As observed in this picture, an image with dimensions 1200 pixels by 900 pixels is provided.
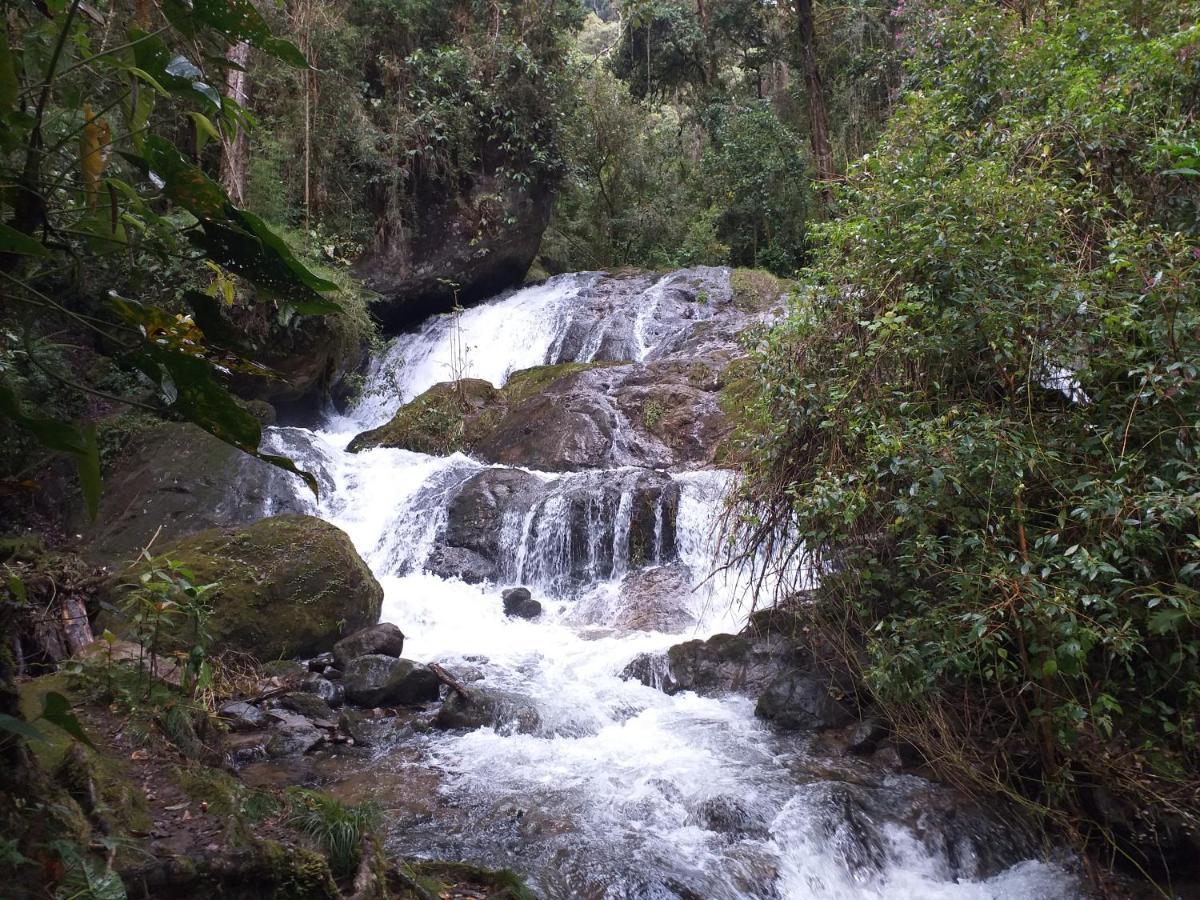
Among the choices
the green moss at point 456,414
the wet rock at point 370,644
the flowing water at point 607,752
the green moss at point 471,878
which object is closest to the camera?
the green moss at point 471,878

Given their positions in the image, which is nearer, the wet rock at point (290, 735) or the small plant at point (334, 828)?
the small plant at point (334, 828)

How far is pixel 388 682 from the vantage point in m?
6.02

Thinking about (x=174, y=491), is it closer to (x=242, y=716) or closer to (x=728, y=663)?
(x=242, y=716)

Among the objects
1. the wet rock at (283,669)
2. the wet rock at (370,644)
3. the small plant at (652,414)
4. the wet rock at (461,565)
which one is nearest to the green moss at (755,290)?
the small plant at (652,414)

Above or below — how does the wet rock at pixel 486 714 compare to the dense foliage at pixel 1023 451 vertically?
below

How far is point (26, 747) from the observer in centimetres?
192

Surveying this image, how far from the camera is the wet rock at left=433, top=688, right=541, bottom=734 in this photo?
18.7 feet

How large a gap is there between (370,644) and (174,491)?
355cm

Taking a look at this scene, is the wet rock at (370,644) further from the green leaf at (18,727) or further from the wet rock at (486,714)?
the green leaf at (18,727)

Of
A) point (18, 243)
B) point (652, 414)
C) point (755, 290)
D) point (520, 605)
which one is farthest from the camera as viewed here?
point (755, 290)

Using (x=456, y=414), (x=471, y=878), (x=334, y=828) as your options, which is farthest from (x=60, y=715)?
(x=456, y=414)

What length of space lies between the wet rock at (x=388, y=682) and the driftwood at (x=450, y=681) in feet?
0.15

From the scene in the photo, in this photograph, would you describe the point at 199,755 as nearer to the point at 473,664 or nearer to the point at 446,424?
the point at 473,664

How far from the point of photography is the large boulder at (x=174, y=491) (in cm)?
823
